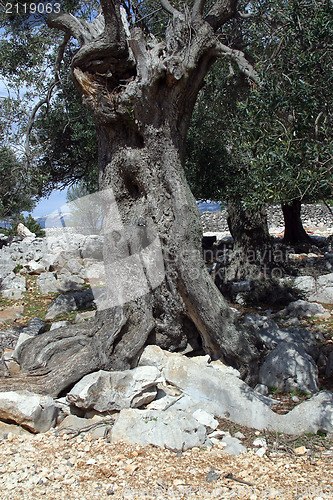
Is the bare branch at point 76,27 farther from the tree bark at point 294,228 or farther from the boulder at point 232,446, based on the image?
the tree bark at point 294,228

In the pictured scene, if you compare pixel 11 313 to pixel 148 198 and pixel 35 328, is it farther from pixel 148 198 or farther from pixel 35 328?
pixel 148 198

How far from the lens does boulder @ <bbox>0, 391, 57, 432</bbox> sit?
4.58 metres

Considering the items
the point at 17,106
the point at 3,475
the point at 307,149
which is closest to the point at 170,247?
the point at 307,149

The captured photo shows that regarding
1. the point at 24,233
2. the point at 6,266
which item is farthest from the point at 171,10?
the point at 24,233

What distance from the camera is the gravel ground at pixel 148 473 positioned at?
3.57m

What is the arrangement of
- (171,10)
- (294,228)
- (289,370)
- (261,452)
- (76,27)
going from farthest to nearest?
(294,228), (76,27), (171,10), (289,370), (261,452)

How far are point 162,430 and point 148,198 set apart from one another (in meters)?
3.20

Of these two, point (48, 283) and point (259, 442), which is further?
point (48, 283)

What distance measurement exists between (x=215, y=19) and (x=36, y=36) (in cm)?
411

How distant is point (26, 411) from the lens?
458cm

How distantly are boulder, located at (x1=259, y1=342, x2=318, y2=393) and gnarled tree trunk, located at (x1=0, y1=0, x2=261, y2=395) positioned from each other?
10.1 inches

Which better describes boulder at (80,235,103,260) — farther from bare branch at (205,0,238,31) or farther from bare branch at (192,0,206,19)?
bare branch at (192,0,206,19)

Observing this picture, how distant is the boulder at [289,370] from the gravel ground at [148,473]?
1570 millimetres

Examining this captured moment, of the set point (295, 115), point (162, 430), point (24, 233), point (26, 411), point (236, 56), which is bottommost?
point (162, 430)
